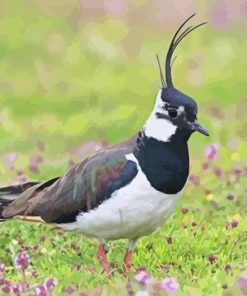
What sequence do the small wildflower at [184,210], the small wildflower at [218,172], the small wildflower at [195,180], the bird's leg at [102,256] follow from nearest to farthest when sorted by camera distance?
the bird's leg at [102,256] → the small wildflower at [184,210] → the small wildflower at [195,180] → the small wildflower at [218,172]

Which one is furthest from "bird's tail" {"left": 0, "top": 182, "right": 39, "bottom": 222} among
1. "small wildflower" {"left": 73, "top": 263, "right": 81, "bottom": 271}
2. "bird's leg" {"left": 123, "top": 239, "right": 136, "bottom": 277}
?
"bird's leg" {"left": 123, "top": 239, "right": 136, "bottom": 277}

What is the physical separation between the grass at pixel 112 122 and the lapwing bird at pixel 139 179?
1.03ft

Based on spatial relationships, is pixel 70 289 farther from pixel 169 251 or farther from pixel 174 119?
pixel 169 251

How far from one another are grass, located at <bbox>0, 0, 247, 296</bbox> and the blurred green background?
0.01 m

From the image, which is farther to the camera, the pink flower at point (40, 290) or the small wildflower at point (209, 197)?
the small wildflower at point (209, 197)

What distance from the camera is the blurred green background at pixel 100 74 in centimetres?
1175

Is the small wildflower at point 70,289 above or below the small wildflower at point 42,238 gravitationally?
above

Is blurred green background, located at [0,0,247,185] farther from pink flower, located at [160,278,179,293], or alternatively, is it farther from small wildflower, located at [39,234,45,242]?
pink flower, located at [160,278,179,293]

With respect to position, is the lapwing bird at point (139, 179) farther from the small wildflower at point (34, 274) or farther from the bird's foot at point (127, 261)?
the small wildflower at point (34, 274)

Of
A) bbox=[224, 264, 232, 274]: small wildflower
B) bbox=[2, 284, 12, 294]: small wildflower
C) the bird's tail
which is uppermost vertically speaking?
the bird's tail

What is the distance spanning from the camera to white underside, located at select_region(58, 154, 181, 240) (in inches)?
293

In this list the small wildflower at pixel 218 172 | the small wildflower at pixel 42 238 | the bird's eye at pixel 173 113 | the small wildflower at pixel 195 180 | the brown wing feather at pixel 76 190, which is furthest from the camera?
the small wildflower at pixel 218 172

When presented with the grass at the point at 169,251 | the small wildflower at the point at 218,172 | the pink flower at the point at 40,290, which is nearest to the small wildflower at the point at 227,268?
the grass at the point at 169,251

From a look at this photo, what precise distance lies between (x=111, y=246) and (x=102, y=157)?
1009 mm
